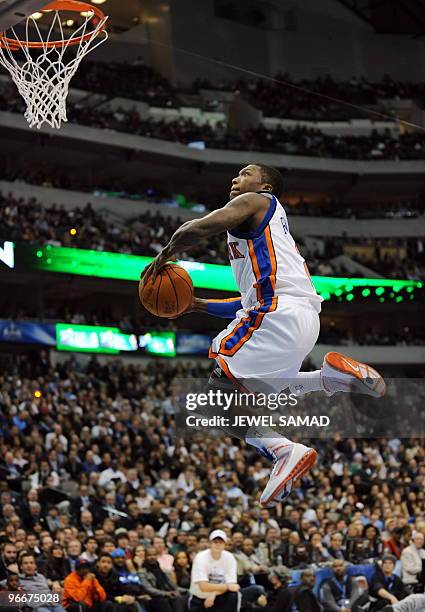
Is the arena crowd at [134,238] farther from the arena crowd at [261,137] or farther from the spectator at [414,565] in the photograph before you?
the spectator at [414,565]

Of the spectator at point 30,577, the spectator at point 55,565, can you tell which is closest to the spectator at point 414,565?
the spectator at point 55,565

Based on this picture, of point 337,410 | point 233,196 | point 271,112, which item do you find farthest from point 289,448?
point 271,112

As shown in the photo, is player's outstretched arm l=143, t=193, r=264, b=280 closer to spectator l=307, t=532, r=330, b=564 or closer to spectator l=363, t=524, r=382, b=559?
spectator l=307, t=532, r=330, b=564

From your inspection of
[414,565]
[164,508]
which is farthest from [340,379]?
[164,508]

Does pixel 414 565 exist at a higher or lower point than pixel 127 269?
lower

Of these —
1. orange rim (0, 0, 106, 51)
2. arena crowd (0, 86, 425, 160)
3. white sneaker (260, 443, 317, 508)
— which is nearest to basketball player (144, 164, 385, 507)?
white sneaker (260, 443, 317, 508)

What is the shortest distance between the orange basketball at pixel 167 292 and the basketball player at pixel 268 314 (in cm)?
10

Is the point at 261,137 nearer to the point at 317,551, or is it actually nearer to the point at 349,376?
the point at 317,551

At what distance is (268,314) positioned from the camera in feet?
17.0

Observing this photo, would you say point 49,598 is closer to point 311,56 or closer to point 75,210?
point 75,210

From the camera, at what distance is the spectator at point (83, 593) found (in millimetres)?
9758

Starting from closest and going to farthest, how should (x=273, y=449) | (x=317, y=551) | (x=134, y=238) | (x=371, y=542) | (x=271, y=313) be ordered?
(x=271, y=313) → (x=273, y=449) → (x=317, y=551) → (x=371, y=542) → (x=134, y=238)

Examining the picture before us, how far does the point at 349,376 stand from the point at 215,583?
5184mm

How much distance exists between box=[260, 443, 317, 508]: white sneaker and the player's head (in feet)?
4.44
